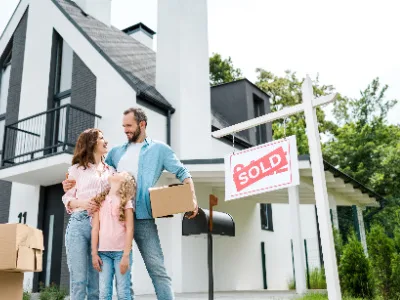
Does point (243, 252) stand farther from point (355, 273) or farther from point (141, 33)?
point (141, 33)

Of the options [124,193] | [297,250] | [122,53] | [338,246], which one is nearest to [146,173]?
[124,193]

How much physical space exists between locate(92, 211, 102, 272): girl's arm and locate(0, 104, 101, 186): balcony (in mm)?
6506

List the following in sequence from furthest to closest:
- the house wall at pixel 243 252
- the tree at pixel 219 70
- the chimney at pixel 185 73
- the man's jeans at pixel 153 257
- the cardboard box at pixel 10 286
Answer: the tree at pixel 219 70, the chimney at pixel 185 73, the house wall at pixel 243 252, the cardboard box at pixel 10 286, the man's jeans at pixel 153 257

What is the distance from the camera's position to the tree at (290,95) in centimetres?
2519

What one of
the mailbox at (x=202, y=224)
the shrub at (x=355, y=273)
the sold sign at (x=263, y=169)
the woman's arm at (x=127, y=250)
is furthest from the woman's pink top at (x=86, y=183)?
the shrub at (x=355, y=273)

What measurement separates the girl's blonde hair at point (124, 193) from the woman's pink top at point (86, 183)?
64mm

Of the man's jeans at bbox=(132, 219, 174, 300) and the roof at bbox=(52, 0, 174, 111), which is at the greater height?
the roof at bbox=(52, 0, 174, 111)

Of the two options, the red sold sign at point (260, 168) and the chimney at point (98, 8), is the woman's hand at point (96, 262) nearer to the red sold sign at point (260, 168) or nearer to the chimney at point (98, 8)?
the red sold sign at point (260, 168)

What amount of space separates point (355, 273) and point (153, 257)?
4722 millimetres

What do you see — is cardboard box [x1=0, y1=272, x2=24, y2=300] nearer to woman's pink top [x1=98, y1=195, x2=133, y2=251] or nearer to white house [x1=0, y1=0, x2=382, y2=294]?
woman's pink top [x1=98, y1=195, x2=133, y2=251]

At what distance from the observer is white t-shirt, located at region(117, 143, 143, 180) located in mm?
3512

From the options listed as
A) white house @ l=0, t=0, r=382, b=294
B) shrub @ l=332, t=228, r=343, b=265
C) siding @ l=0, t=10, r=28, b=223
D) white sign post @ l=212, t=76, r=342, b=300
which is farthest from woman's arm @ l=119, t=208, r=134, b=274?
siding @ l=0, t=10, r=28, b=223

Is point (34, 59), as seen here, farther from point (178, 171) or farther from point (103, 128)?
point (178, 171)

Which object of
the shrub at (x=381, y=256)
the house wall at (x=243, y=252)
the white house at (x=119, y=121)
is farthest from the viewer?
the house wall at (x=243, y=252)
